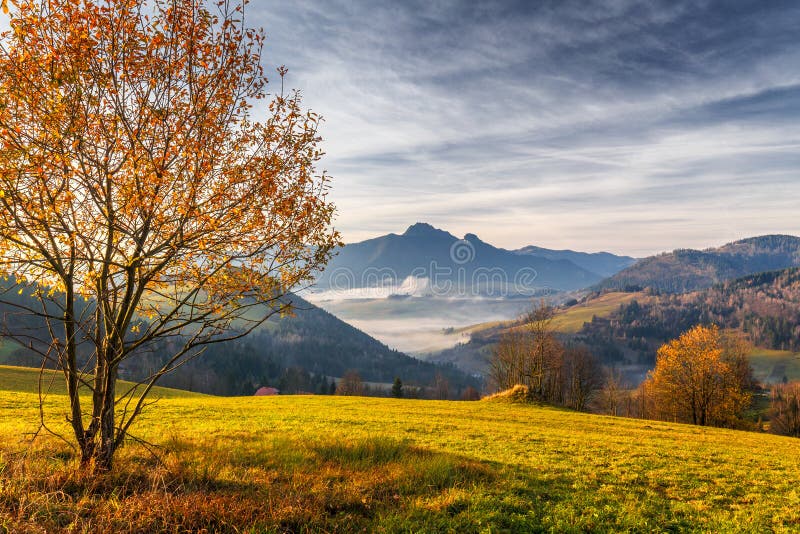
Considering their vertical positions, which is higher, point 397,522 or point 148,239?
point 148,239

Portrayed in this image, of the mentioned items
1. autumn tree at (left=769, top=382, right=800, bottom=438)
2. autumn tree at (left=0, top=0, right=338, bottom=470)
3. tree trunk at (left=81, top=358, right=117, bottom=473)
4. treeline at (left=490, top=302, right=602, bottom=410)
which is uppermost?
autumn tree at (left=0, top=0, right=338, bottom=470)

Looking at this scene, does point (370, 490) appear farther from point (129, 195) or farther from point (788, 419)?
point (788, 419)

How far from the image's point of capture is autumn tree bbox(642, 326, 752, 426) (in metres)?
60.0

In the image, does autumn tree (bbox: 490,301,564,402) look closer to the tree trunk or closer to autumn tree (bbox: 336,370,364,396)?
the tree trunk

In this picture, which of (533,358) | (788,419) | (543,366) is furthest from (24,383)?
(788,419)

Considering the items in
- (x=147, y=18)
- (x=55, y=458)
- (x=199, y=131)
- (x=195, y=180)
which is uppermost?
(x=147, y=18)

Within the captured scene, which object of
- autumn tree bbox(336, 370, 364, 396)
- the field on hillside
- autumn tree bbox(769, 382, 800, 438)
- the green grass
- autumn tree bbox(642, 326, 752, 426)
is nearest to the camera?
the field on hillside

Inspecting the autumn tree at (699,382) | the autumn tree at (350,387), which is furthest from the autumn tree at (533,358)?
the autumn tree at (350,387)

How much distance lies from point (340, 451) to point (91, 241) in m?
9.29

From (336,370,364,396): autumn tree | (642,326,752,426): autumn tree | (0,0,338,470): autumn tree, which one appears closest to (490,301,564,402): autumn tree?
(642,326,752,426): autumn tree

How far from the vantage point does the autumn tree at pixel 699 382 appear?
A: 2361 inches

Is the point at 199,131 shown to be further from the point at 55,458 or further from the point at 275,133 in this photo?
the point at 55,458

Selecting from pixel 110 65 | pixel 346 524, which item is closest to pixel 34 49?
pixel 110 65

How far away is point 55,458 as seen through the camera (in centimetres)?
1045
